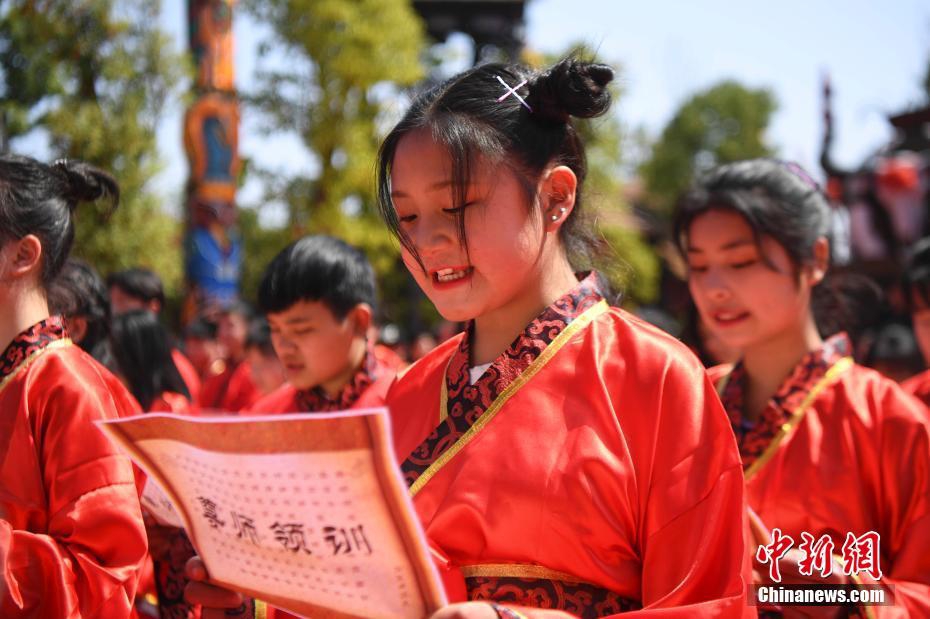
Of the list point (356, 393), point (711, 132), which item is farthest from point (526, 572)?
point (711, 132)

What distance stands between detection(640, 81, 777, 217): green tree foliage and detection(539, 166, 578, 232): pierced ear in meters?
29.4

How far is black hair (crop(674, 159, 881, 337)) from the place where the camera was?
2.43 m

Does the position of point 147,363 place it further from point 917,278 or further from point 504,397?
point 917,278

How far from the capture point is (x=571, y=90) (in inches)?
64.9

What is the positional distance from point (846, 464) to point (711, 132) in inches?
1232

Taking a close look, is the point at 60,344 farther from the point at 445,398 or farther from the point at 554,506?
the point at 554,506

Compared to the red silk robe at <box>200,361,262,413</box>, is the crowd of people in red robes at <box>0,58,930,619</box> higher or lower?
higher

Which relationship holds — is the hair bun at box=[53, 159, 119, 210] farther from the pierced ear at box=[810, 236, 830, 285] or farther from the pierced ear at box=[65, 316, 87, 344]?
the pierced ear at box=[810, 236, 830, 285]

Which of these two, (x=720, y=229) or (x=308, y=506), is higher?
(x=720, y=229)

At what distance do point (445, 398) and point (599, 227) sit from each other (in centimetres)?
54

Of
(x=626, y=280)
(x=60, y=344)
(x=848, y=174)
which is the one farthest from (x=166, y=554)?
(x=848, y=174)

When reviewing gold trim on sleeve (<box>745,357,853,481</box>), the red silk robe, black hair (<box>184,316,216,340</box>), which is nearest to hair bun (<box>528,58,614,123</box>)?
gold trim on sleeve (<box>745,357,853,481</box>)

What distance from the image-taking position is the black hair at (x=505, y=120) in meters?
1.60

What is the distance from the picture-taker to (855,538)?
2.08m
